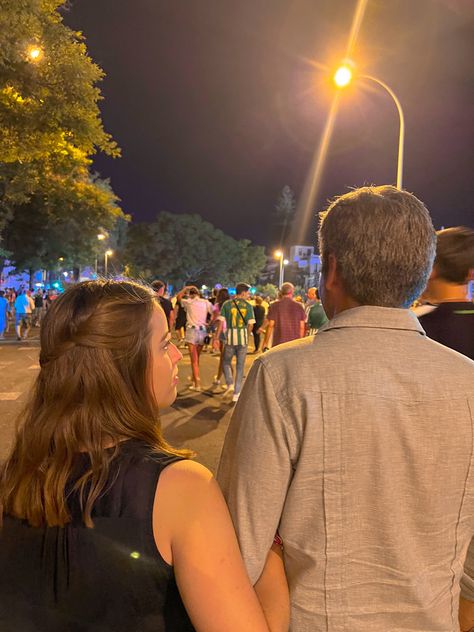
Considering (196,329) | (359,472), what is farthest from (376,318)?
(196,329)

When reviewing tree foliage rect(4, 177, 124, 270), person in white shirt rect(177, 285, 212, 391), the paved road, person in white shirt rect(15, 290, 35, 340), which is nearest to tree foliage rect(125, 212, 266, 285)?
tree foliage rect(4, 177, 124, 270)

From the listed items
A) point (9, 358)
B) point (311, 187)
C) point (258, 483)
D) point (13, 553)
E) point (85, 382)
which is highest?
point (311, 187)

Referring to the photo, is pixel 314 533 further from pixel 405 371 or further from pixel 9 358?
pixel 9 358

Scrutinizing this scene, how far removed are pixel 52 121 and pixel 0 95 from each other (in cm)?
121

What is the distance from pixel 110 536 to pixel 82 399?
0.34 m

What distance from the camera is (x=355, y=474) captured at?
115 centimetres

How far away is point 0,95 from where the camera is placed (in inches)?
437

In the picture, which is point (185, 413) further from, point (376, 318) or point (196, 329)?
point (376, 318)

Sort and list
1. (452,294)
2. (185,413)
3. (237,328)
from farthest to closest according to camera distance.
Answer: (237,328)
(185,413)
(452,294)

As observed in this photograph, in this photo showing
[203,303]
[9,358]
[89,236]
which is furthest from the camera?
[89,236]

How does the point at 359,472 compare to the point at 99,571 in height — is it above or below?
above

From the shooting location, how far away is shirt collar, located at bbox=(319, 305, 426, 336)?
123 centimetres

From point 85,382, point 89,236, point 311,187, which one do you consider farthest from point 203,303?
point 311,187

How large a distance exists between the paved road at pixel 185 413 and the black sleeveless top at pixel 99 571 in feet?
8.60
